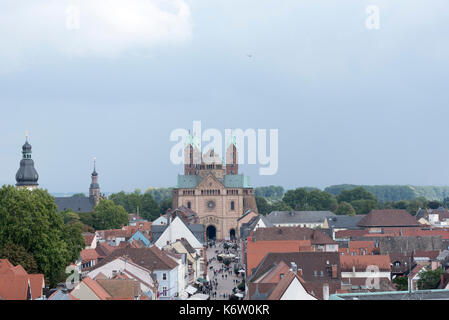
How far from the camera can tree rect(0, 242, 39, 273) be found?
57625 millimetres

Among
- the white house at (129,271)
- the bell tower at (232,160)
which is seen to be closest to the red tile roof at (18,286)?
the white house at (129,271)

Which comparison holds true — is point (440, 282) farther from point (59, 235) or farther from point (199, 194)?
point (199, 194)

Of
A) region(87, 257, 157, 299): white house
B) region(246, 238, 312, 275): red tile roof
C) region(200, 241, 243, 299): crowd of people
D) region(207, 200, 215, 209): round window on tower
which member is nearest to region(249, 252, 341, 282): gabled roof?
region(200, 241, 243, 299): crowd of people

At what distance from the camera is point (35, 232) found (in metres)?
63.8

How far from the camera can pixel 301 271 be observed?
53594 mm

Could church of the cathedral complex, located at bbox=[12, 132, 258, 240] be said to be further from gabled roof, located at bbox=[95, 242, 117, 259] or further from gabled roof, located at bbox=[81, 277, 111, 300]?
gabled roof, located at bbox=[81, 277, 111, 300]

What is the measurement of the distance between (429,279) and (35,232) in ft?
106

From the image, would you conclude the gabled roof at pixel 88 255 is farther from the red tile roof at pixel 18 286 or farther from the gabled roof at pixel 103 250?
the red tile roof at pixel 18 286

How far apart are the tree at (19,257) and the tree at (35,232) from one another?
53.7 inches

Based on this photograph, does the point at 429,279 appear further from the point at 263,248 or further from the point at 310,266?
the point at 263,248

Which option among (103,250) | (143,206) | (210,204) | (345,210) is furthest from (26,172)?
(345,210)

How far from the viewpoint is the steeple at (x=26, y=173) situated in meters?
125

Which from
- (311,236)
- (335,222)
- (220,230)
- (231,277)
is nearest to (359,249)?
(311,236)

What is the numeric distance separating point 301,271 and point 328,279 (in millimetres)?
2075
